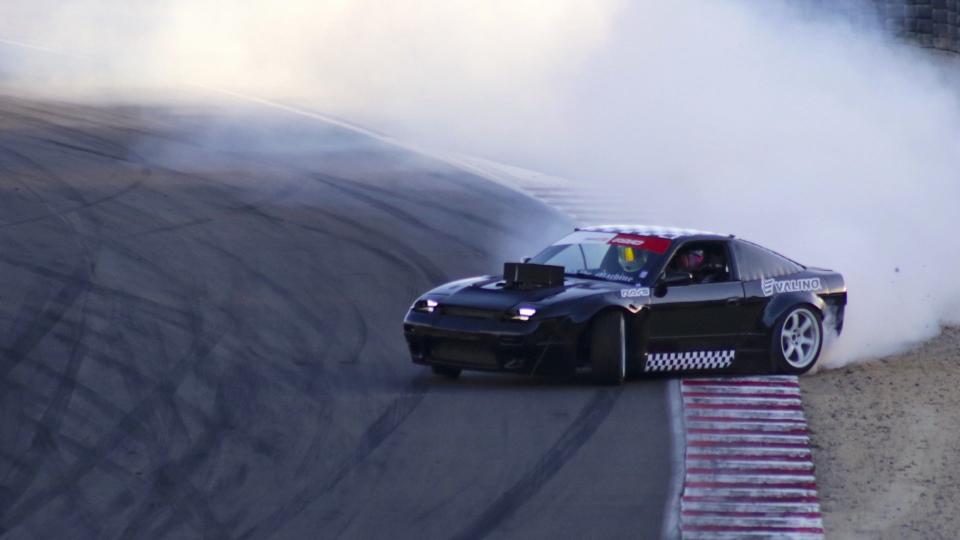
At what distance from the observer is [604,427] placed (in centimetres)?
1010

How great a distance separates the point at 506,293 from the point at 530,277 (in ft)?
0.81

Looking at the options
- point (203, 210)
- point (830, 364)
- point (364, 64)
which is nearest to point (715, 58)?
point (364, 64)

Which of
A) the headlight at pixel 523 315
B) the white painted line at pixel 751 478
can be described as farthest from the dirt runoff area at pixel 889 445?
the headlight at pixel 523 315

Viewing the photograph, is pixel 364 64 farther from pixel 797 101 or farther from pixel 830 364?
pixel 830 364

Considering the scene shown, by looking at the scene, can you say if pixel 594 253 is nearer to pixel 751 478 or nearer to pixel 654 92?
pixel 751 478

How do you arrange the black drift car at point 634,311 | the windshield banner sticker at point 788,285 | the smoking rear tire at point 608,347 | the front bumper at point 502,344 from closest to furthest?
the front bumper at point 502,344
the black drift car at point 634,311
the smoking rear tire at point 608,347
the windshield banner sticker at point 788,285

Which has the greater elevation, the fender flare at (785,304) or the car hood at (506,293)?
the car hood at (506,293)

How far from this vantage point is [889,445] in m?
9.79

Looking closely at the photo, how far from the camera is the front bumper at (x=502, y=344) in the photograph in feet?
35.4

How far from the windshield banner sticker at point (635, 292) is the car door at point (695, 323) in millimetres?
74

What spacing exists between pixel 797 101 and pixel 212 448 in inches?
554

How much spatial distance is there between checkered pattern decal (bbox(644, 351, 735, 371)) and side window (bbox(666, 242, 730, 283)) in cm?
54

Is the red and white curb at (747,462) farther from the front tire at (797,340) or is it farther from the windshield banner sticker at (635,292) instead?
the windshield banner sticker at (635,292)

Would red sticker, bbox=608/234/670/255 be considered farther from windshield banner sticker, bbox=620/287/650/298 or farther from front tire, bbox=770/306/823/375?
front tire, bbox=770/306/823/375
